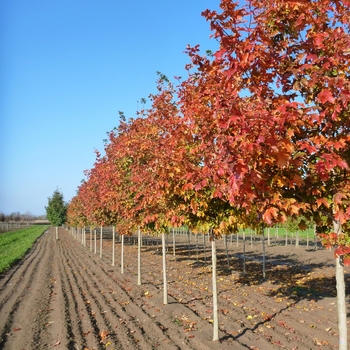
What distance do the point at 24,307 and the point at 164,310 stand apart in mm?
4177

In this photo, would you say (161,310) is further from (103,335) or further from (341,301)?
(341,301)

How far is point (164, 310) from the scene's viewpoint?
8805mm

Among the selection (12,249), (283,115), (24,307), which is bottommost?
(12,249)

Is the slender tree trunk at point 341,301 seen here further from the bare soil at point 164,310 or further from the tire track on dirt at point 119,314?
the tire track on dirt at point 119,314

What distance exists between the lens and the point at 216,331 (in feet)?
21.1

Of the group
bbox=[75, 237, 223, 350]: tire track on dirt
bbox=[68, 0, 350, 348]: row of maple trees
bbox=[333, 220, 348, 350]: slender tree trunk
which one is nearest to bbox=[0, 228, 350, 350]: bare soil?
bbox=[75, 237, 223, 350]: tire track on dirt

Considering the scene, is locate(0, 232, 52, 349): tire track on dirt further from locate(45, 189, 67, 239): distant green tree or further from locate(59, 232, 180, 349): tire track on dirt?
locate(45, 189, 67, 239): distant green tree

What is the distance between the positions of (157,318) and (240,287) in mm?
4890

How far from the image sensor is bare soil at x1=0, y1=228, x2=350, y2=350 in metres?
6.67

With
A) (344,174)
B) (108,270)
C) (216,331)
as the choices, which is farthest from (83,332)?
(108,270)

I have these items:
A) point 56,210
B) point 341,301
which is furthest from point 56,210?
point 341,301

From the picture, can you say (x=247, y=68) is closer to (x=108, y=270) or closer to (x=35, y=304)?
(x=35, y=304)

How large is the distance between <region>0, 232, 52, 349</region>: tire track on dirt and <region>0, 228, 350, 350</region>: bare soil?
1.0 inches

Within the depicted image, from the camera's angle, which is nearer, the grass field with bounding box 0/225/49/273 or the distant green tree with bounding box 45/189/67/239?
the grass field with bounding box 0/225/49/273
